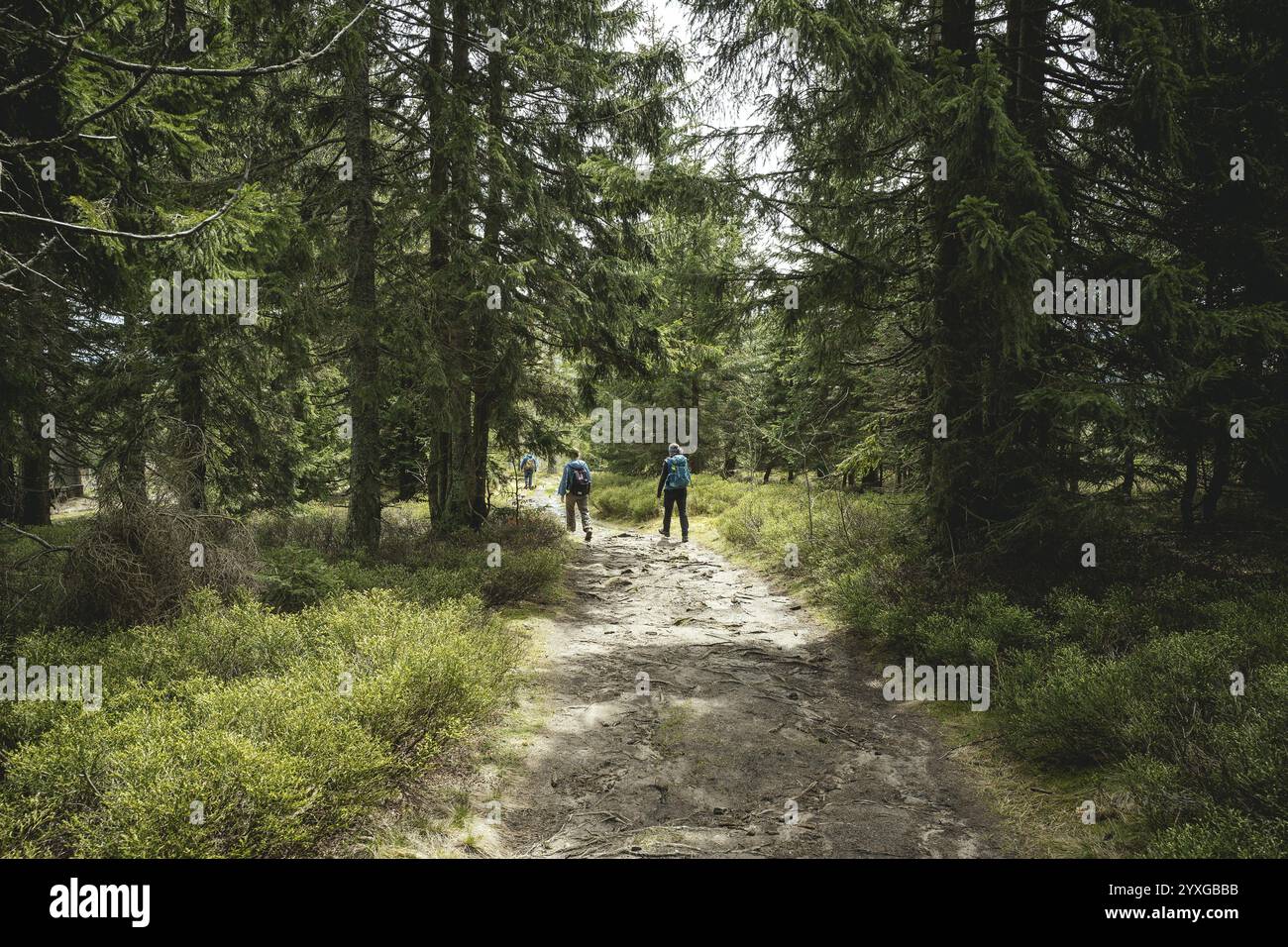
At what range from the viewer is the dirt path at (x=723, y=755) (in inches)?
158

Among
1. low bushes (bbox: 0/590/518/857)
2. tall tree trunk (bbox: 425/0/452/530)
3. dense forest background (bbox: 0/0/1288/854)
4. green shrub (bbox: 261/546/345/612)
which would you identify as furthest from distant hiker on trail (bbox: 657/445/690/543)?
low bushes (bbox: 0/590/518/857)

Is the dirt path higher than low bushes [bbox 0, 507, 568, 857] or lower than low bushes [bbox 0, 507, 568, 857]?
lower

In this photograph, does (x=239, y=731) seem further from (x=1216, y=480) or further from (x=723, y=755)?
(x=1216, y=480)

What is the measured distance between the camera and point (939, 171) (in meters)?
7.20

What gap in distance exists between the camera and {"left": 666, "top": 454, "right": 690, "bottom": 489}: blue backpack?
15.2m

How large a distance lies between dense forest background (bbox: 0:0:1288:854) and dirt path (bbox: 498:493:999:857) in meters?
1.07

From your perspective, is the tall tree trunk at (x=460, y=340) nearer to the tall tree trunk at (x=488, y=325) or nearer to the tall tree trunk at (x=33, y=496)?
the tall tree trunk at (x=488, y=325)

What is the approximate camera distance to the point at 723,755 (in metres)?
5.20

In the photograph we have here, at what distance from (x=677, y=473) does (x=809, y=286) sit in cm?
792

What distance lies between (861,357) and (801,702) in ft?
18.8

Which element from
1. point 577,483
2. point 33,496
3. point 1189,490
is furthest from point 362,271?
point 33,496

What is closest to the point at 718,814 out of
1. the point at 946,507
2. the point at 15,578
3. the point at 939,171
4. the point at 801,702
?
the point at 801,702

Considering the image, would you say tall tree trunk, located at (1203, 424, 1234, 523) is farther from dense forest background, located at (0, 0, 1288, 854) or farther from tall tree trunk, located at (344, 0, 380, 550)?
tall tree trunk, located at (344, 0, 380, 550)

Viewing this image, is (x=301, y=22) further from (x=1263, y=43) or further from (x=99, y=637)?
(x=1263, y=43)
